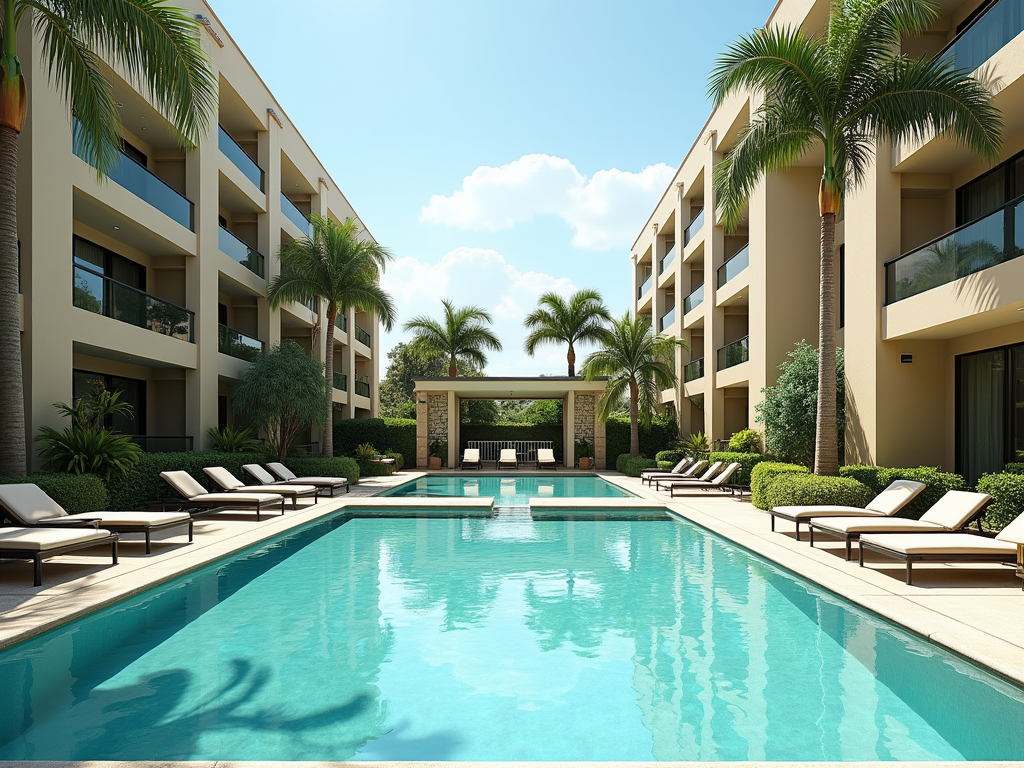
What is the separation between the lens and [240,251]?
19.9 m

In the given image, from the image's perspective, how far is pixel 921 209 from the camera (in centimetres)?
1386

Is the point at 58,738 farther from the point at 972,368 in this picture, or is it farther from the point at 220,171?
the point at 220,171

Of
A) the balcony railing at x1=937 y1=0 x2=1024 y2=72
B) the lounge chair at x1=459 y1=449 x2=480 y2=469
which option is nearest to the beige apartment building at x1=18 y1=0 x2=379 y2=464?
the lounge chair at x1=459 y1=449 x2=480 y2=469

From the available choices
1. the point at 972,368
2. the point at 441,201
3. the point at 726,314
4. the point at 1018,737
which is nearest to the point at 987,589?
the point at 1018,737

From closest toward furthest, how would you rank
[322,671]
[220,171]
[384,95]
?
[322,671] < [384,95] < [220,171]

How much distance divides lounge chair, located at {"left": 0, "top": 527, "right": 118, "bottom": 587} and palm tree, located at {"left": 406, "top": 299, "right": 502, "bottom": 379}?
23.9 metres

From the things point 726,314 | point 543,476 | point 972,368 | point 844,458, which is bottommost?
point 543,476

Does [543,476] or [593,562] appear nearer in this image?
[593,562]

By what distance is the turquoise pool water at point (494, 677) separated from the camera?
3824 millimetres

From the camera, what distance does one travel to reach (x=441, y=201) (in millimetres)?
30047

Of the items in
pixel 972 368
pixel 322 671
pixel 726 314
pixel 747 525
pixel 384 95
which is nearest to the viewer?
pixel 322 671

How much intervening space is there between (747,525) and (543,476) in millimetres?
13714

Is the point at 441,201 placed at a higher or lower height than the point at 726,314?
higher

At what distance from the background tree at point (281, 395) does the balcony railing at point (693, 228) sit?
14856mm
